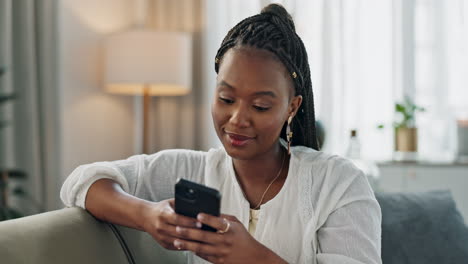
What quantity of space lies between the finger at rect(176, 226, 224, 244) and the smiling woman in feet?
0.13

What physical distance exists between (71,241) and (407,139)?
9.73 feet

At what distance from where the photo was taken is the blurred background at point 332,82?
3.56 metres

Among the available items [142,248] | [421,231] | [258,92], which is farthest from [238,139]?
[421,231]

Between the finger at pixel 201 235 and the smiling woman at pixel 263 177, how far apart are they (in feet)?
0.13

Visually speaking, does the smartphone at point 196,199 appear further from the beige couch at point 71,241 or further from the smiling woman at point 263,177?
the beige couch at point 71,241

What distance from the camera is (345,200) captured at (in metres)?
1.29

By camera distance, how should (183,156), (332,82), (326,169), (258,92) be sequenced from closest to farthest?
(258,92) → (326,169) → (183,156) → (332,82)

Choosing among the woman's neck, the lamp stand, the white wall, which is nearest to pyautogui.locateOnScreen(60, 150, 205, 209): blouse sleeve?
the woman's neck

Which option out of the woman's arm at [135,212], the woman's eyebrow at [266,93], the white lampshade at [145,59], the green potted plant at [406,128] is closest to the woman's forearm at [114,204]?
the woman's arm at [135,212]

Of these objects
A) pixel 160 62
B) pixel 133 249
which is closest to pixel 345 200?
pixel 133 249

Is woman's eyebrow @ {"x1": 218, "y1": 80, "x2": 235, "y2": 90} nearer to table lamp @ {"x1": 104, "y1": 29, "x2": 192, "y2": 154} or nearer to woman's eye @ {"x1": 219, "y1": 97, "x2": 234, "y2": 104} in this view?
woman's eye @ {"x1": 219, "y1": 97, "x2": 234, "y2": 104}

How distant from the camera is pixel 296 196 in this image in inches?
54.2

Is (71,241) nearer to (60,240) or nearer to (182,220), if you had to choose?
(60,240)

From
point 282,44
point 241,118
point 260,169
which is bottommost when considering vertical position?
point 260,169
